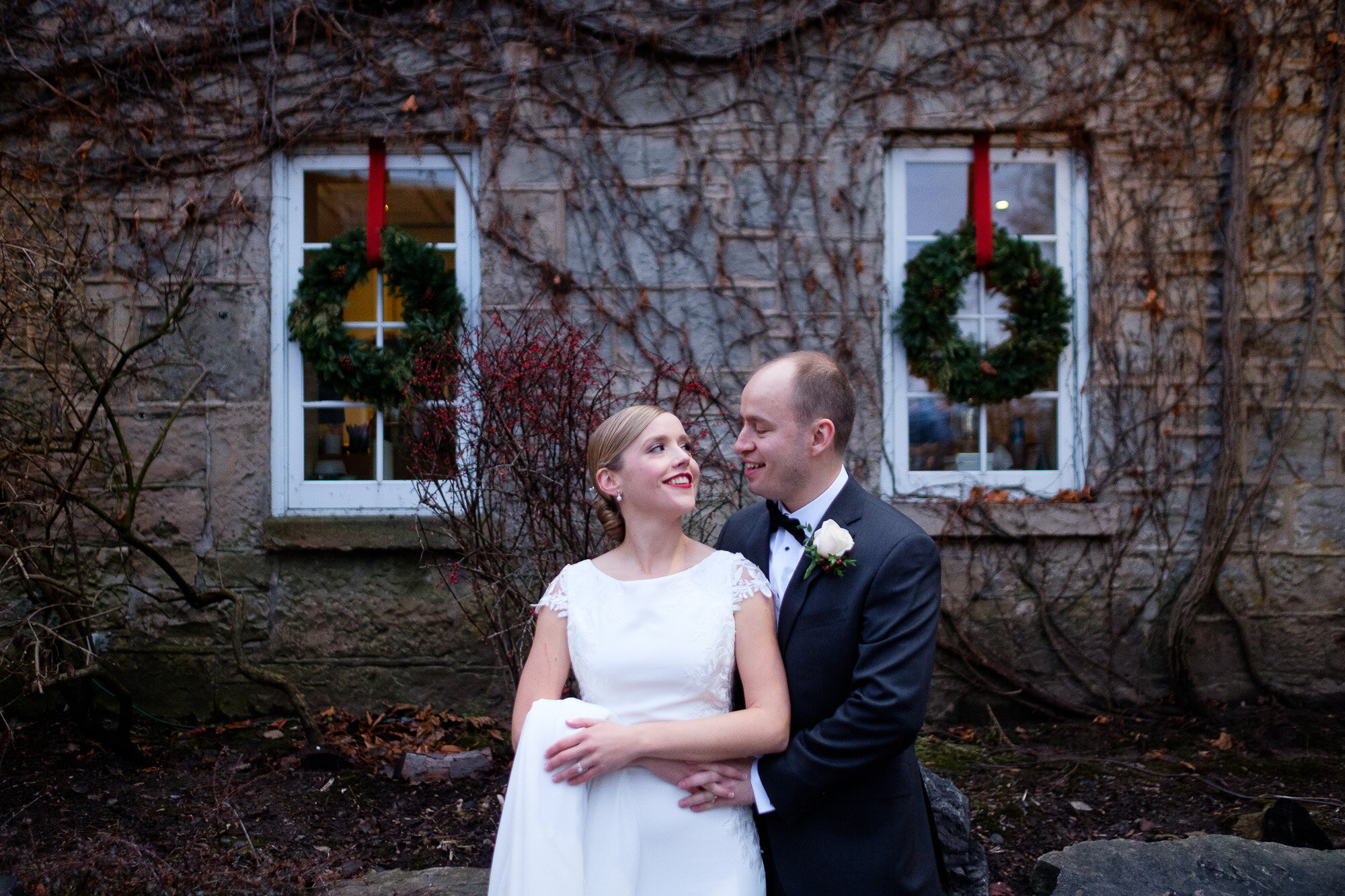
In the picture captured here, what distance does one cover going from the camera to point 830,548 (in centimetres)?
200

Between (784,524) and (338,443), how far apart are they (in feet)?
11.8

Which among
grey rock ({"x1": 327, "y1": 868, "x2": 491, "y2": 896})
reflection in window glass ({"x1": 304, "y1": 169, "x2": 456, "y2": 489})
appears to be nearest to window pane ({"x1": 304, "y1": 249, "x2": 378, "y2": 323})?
reflection in window glass ({"x1": 304, "y1": 169, "x2": 456, "y2": 489})

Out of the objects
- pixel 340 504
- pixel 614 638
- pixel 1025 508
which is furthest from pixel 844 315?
pixel 614 638

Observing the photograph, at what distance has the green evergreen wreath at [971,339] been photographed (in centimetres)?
501

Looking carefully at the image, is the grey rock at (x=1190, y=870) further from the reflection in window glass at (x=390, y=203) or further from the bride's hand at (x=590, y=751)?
the reflection in window glass at (x=390, y=203)

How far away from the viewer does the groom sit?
6.34ft

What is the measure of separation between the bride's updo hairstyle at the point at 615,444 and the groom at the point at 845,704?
11.3 inches

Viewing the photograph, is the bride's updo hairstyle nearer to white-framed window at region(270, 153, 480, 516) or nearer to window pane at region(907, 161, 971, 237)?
white-framed window at region(270, 153, 480, 516)

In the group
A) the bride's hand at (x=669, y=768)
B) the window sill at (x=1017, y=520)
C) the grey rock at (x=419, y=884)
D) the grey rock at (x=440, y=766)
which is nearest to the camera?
the bride's hand at (x=669, y=768)

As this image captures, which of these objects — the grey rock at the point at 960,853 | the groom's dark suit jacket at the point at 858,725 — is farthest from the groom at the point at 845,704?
the grey rock at the point at 960,853

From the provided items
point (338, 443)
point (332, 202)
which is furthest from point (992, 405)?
point (332, 202)

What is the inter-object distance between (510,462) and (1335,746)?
4265mm

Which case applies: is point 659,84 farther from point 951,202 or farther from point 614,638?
point 614,638

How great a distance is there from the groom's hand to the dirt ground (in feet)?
5.53
